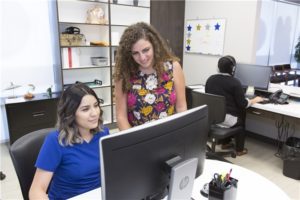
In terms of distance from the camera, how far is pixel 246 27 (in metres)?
3.81

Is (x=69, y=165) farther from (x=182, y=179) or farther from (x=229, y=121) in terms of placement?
(x=229, y=121)

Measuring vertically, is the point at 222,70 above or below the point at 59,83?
above

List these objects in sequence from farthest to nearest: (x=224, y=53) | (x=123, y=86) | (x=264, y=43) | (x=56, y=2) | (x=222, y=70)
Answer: (x=264, y=43) → (x=224, y=53) → (x=56, y=2) → (x=222, y=70) → (x=123, y=86)

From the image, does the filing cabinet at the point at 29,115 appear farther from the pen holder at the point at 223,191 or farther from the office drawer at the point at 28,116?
the pen holder at the point at 223,191

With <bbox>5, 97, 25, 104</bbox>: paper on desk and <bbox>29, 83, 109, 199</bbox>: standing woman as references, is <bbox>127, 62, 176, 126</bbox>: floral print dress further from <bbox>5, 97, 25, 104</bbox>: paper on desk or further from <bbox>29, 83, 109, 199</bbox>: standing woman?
<bbox>5, 97, 25, 104</bbox>: paper on desk

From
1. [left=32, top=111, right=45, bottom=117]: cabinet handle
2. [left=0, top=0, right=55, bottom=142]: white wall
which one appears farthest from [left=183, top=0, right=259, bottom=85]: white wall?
[left=32, top=111, right=45, bottom=117]: cabinet handle

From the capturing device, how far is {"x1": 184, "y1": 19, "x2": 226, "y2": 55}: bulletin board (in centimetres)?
421

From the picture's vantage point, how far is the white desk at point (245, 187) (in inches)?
49.2

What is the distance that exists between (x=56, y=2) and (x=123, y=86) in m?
2.42

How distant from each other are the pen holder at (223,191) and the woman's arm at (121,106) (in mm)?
698

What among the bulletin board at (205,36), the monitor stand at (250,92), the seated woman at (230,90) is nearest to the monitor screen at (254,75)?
the monitor stand at (250,92)

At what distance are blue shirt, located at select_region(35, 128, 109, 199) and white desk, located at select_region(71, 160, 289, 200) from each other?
0.21 feet

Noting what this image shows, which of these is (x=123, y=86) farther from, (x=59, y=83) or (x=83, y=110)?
(x=59, y=83)

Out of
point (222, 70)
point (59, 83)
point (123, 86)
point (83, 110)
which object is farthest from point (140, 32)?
point (59, 83)
